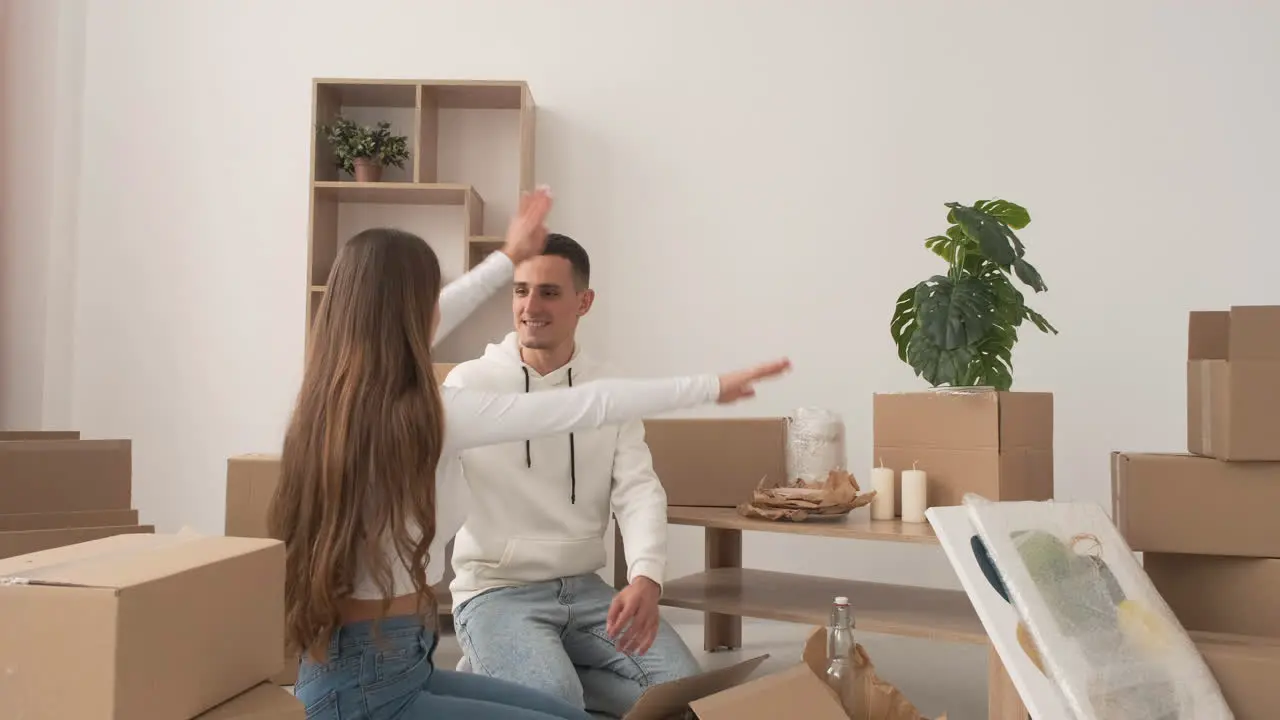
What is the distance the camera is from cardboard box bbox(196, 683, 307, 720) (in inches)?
45.7

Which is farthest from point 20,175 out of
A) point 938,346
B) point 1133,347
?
point 1133,347

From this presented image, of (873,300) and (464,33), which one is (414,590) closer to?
(873,300)

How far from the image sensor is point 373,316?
150cm

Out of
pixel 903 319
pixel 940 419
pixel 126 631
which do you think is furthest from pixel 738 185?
pixel 126 631

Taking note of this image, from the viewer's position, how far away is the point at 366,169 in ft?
11.1

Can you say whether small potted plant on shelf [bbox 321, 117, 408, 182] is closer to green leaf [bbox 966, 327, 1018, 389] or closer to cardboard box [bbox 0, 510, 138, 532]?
cardboard box [bbox 0, 510, 138, 532]

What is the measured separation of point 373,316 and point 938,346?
1484mm

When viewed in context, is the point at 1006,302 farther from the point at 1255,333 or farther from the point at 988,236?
the point at 1255,333

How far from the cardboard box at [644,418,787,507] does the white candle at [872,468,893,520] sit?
33 centimetres

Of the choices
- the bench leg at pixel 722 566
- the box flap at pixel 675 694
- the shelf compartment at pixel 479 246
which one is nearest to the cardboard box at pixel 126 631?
the box flap at pixel 675 694

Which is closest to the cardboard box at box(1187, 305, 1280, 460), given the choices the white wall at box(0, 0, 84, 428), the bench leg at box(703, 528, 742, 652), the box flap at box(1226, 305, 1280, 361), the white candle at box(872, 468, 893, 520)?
the box flap at box(1226, 305, 1280, 361)

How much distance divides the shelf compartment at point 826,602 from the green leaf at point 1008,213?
94 centimetres

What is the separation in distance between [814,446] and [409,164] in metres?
1.80

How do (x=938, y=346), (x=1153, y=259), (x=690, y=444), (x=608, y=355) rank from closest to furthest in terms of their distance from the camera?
(x=938, y=346) → (x=690, y=444) → (x=1153, y=259) → (x=608, y=355)
